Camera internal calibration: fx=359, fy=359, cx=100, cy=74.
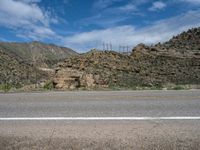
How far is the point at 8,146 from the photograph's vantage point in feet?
18.1

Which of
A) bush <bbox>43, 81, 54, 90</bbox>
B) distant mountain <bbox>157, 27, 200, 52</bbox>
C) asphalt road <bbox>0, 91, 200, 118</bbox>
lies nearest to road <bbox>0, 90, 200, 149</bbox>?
asphalt road <bbox>0, 91, 200, 118</bbox>

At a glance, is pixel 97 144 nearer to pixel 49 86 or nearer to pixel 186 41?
pixel 49 86

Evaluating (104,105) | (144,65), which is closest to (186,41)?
(144,65)

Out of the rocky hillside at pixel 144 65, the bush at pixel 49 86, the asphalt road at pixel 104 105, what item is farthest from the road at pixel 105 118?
the rocky hillside at pixel 144 65

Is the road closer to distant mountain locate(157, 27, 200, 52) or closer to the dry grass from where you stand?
the dry grass

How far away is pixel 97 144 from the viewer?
220 inches

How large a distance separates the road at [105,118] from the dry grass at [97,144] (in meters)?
0.03

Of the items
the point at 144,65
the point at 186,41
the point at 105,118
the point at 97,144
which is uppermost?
the point at 186,41

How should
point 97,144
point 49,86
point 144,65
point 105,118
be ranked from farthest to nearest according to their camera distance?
1. point 144,65
2. point 49,86
3. point 105,118
4. point 97,144

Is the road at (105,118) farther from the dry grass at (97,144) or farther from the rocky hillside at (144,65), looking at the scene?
the rocky hillside at (144,65)

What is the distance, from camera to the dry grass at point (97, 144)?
5402mm

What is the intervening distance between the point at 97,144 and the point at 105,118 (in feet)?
6.60

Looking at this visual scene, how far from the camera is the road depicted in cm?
610

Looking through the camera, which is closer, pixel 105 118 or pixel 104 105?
pixel 105 118
